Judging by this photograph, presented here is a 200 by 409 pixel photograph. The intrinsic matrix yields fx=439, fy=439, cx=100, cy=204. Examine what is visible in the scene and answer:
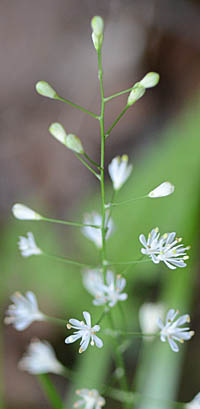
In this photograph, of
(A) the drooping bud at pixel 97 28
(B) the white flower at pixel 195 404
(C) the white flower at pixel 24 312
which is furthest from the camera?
(C) the white flower at pixel 24 312

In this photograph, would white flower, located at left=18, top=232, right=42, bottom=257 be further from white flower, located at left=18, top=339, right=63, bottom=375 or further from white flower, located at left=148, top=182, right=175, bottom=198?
white flower, located at left=18, top=339, right=63, bottom=375

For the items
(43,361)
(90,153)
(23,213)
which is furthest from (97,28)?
(90,153)

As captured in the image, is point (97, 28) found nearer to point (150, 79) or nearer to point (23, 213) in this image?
point (150, 79)

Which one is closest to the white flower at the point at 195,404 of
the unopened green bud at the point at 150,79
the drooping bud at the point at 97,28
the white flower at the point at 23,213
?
the white flower at the point at 23,213

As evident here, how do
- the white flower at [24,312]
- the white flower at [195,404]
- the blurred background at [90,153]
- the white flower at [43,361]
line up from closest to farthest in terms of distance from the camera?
the white flower at [195,404] < the white flower at [24,312] < the white flower at [43,361] < the blurred background at [90,153]

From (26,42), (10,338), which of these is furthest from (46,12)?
(10,338)

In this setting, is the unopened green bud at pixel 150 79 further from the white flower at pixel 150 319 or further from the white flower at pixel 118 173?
the white flower at pixel 150 319

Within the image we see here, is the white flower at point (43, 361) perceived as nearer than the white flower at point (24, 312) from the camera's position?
No

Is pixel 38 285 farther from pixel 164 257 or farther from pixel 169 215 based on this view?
pixel 164 257
